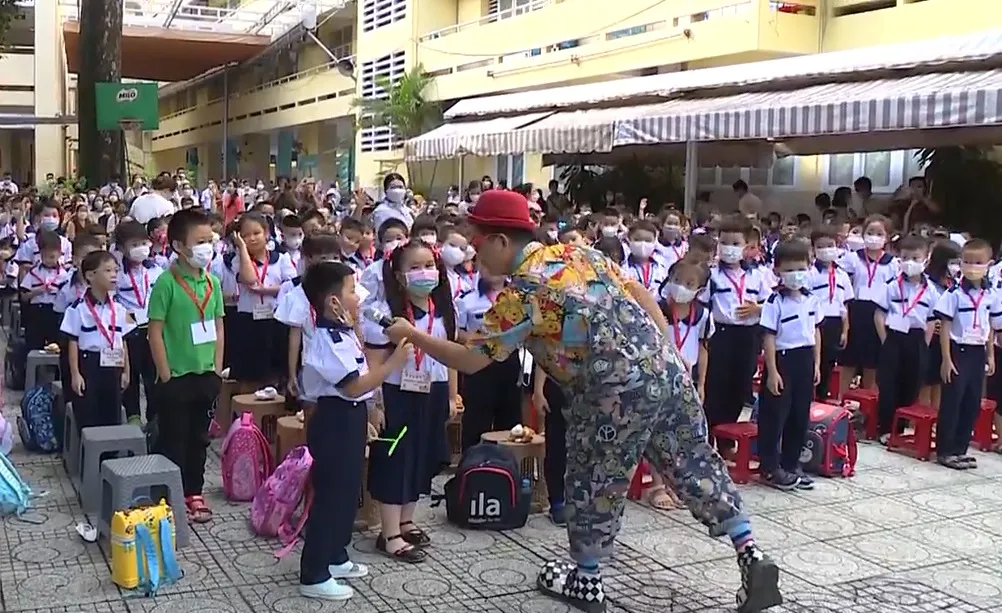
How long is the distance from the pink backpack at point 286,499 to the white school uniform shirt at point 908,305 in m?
4.49

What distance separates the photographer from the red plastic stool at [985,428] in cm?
750

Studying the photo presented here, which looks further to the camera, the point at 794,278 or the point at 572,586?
the point at 794,278

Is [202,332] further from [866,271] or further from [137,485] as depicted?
[866,271]

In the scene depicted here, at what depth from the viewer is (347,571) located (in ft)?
15.5

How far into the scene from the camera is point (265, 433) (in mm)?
6262

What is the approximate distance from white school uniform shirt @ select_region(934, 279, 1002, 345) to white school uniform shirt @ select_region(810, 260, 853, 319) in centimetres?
92

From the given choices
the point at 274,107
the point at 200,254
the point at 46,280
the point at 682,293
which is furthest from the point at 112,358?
the point at 274,107

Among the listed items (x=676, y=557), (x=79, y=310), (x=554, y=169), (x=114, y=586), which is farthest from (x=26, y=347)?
(x=554, y=169)

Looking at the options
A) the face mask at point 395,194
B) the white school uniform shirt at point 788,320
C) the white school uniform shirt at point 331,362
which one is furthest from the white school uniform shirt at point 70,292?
the white school uniform shirt at point 788,320

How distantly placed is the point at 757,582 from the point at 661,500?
1700mm

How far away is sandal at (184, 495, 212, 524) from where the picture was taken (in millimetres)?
5480

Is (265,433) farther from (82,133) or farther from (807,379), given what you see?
(82,133)

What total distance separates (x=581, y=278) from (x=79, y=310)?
331 centimetres

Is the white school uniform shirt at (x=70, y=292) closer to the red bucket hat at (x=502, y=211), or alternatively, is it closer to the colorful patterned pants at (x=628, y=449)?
the red bucket hat at (x=502, y=211)
